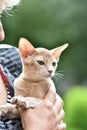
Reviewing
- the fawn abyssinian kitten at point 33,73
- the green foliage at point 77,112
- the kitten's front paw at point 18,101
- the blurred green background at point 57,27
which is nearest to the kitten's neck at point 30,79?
the fawn abyssinian kitten at point 33,73

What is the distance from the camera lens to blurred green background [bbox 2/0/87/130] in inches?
463

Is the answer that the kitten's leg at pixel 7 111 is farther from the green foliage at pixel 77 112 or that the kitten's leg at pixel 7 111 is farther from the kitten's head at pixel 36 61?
the green foliage at pixel 77 112

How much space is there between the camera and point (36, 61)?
10.1 ft

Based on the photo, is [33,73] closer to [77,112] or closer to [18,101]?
[18,101]

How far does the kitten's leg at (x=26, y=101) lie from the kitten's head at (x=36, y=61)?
0.34ft

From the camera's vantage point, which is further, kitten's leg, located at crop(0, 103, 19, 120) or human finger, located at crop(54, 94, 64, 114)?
human finger, located at crop(54, 94, 64, 114)

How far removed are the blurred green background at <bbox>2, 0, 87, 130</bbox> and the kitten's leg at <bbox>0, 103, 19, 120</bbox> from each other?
8.51 metres

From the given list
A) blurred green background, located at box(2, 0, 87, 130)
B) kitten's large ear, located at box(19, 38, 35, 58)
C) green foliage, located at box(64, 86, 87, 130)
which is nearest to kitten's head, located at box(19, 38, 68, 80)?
kitten's large ear, located at box(19, 38, 35, 58)

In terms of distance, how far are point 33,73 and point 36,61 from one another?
0.19 feet

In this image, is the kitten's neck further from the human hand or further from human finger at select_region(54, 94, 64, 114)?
human finger at select_region(54, 94, 64, 114)

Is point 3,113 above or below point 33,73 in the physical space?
below

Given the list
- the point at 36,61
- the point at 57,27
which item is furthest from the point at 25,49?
the point at 57,27

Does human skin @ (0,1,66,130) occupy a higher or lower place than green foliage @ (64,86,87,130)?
higher

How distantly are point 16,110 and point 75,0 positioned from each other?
30.9 ft
